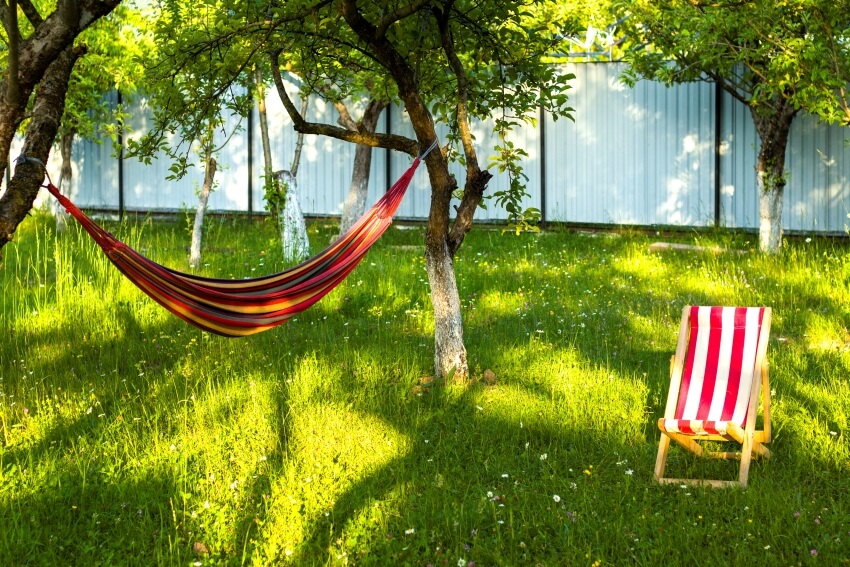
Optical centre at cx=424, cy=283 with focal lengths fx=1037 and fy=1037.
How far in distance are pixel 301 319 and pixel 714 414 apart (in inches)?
133

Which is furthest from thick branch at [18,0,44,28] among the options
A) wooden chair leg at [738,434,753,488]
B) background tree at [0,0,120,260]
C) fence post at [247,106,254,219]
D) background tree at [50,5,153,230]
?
fence post at [247,106,254,219]

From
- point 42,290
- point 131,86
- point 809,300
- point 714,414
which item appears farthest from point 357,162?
point 714,414

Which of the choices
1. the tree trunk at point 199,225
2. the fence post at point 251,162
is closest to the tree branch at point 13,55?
the tree trunk at point 199,225

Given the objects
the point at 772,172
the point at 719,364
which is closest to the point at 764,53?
the point at 772,172

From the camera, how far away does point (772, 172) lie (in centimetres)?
953

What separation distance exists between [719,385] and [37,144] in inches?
131

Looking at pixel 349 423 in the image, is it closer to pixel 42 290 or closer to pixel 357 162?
pixel 42 290

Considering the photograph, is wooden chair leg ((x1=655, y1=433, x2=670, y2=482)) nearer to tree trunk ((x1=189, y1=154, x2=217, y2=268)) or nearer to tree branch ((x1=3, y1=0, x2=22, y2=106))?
tree branch ((x1=3, y1=0, x2=22, y2=106))

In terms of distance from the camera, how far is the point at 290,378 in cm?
580

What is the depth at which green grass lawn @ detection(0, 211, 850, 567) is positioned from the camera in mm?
3994

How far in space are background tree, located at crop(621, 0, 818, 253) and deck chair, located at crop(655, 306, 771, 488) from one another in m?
2.56

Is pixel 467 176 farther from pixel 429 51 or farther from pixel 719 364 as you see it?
pixel 719 364

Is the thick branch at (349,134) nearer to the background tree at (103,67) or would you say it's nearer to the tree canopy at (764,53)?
the tree canopy at (764,53)

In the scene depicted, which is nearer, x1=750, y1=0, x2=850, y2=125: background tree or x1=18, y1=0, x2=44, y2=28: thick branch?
x1=18, y1=0, x2=44, y2=28: thick branch
